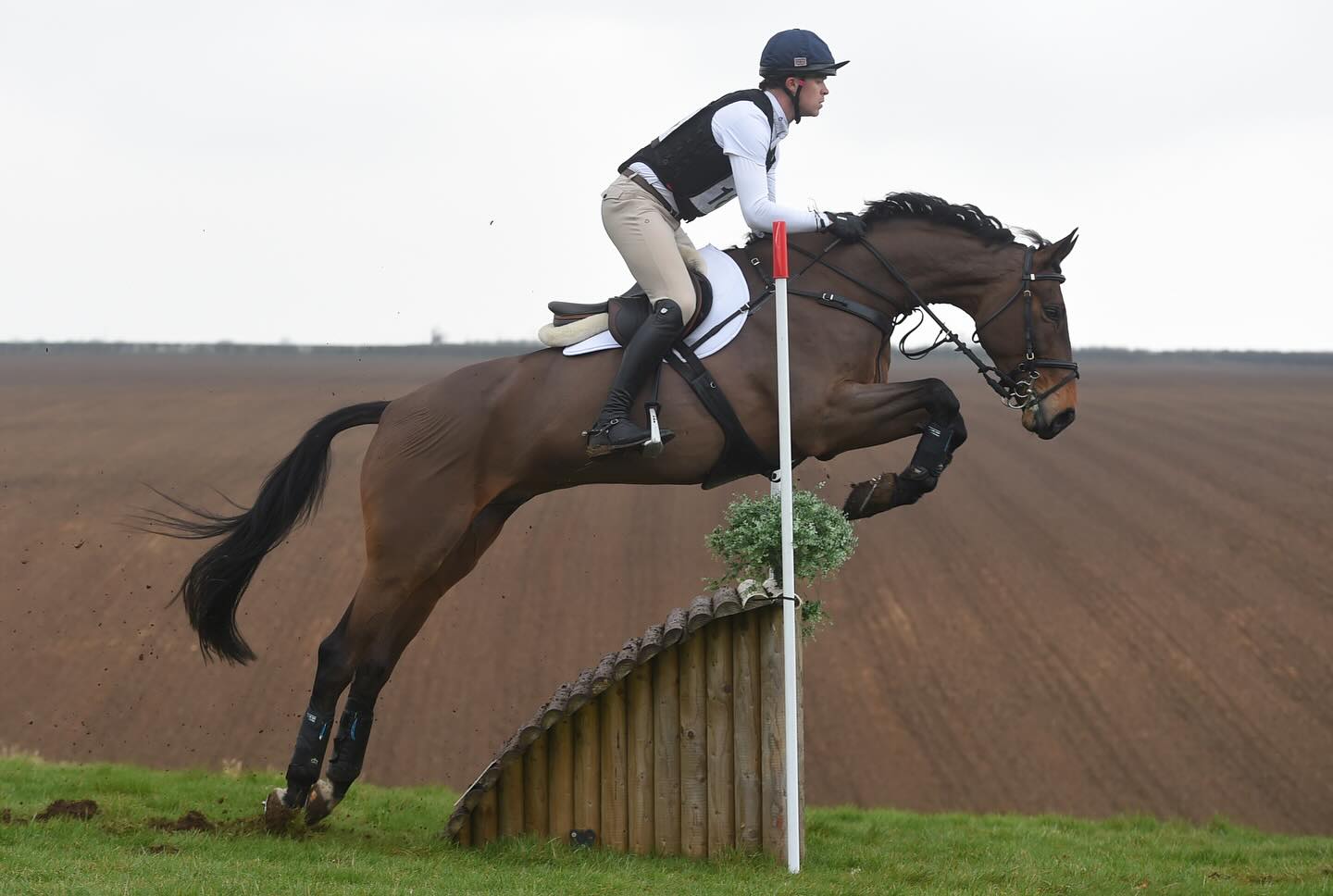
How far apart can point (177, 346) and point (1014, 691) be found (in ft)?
95.4

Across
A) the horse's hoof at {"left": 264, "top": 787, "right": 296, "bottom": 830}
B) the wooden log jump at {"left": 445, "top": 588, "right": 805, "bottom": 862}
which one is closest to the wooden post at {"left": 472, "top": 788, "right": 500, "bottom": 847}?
the wooden log jump at {"left": 445, "top": 588, "right": 805, "bottom": 862}

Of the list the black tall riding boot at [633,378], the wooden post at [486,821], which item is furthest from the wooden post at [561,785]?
the black tall riding boot at [633,378]

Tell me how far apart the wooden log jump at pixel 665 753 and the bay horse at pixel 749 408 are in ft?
2.38

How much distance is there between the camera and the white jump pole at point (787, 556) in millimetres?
5566

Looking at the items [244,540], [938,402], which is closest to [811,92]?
[938,402]

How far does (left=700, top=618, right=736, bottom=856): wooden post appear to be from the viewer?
6195 millimetres

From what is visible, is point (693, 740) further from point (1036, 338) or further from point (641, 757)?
point (1036, 338)

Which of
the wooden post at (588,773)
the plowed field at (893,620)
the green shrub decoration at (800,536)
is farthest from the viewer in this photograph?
the plowed field at (893,620)

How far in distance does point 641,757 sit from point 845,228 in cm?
265

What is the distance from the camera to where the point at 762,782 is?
6.14 metres

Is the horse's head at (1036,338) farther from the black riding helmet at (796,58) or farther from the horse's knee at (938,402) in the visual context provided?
the black riding helmet at (796,58)

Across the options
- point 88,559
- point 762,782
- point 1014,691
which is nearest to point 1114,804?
point 1014,691

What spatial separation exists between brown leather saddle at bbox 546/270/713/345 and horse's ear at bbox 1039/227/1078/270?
1548 millimetres

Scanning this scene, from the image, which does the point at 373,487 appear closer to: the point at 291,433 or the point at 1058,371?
the point at 1058,371
